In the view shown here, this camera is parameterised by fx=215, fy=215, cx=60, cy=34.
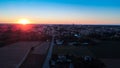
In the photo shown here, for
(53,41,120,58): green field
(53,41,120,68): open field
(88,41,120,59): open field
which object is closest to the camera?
(53,41,120,68): open field

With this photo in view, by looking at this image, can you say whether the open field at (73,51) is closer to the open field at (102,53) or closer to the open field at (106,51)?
the open field at (102,53)

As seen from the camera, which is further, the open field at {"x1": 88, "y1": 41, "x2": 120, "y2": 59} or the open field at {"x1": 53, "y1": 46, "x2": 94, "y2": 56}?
the open field at {"x1": 53, "y1": 46, "x2": 94, "y2": 56}

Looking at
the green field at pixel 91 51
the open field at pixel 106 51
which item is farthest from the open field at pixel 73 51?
the open field at pixel 106 51

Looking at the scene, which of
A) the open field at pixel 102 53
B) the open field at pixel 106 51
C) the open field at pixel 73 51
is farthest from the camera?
the open field at pixel 73 51

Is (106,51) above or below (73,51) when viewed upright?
below

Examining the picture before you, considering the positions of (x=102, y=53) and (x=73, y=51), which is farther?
(x=73, y=51)

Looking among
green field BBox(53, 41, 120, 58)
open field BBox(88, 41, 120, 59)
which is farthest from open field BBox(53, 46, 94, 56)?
open field BBox(88, 41, 120, 59)

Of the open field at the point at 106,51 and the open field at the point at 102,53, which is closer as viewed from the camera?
the open field at the point at 102,53

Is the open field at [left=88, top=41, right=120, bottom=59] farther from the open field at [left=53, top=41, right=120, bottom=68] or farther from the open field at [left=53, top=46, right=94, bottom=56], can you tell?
the open field at [left=53, top=46, right=94, bottom=56]

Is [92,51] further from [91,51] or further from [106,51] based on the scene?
[106,51]

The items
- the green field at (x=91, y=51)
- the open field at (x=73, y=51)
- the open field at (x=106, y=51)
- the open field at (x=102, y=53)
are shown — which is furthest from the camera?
the open field at (x=73, y=51)

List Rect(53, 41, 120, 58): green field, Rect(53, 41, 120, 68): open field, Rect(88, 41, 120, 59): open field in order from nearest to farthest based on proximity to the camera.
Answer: Rect(53, 41, 120, 68): open field → Rect(88, 41, 120, 59): open field → Rect(53, 41, 120, 58): green field

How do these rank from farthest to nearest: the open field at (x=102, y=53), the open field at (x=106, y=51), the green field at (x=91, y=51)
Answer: the green field at (x=91, y=51) < the open field at (x=106, y=51) < the open field at (x=102, y=53)

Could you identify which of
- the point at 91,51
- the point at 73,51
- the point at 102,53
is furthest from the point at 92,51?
the point at 73,51
